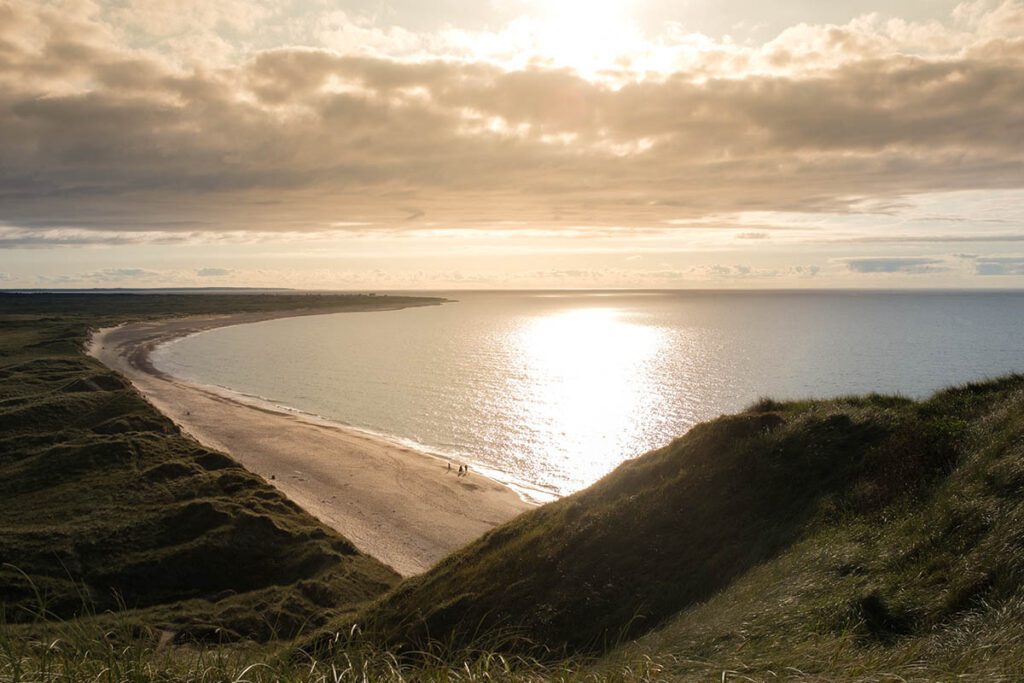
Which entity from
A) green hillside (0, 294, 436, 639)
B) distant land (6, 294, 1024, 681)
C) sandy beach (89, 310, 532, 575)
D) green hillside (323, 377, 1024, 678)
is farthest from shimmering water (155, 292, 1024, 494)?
green hillside (323, 377, 1024, 678)

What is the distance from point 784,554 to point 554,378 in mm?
95094

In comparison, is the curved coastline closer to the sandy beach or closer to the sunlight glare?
the sandy beach

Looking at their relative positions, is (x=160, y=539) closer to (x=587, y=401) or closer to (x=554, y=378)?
(x=587, y=401)

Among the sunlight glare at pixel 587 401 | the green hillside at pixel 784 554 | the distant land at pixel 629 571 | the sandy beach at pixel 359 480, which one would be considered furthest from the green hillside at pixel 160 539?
the sunlight glare at pixel 587 401

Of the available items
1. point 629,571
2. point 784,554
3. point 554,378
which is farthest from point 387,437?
point 784,554

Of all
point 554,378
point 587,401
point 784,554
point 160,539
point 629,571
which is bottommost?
point 587,401

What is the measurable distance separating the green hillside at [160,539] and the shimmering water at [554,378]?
71.5 feet

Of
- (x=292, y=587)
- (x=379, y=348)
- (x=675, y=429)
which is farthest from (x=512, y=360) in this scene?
(x=292, y=587)

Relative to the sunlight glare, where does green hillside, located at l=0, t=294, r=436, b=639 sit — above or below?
above

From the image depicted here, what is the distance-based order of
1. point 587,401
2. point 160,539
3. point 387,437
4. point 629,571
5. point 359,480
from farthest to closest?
point 587,401
point 387,437
point 359,480
point 160,539
point 629,571

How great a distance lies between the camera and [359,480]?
47.9m

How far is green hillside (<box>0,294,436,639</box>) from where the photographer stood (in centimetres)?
2575

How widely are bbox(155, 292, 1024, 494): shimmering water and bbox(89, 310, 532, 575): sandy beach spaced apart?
17.4 ft

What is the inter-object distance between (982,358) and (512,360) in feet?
264
